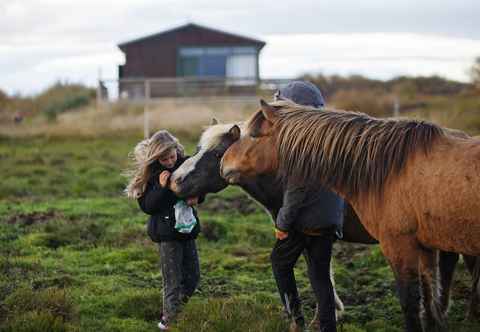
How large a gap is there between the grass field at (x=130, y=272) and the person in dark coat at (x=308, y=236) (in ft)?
1.11

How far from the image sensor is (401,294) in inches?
191

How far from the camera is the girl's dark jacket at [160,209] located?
588 cm

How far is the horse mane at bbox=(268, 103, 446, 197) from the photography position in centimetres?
484

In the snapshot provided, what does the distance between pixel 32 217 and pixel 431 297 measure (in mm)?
7234

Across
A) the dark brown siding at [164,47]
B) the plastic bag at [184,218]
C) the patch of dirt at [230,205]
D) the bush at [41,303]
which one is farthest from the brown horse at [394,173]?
the dark brown siding at [164,47]

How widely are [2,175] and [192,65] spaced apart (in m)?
24.2

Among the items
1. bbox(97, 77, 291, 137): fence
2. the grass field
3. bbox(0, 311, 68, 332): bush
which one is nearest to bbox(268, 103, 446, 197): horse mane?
the grass field

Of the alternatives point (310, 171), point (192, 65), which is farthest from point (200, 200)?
point (192, 65)

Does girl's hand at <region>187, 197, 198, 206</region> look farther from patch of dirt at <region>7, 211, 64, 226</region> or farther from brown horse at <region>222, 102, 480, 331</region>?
patch of dirt at <region>7, 211, 64, 226</region>

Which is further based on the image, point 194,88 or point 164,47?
point 164,47

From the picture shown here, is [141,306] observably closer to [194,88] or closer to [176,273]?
[176,273]

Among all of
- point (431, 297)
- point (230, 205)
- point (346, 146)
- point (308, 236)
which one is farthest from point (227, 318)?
point (230, 205)

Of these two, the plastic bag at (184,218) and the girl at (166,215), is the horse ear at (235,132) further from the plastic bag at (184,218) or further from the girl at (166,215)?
the plastic bag at (184,218)

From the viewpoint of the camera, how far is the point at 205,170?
5.80 m
